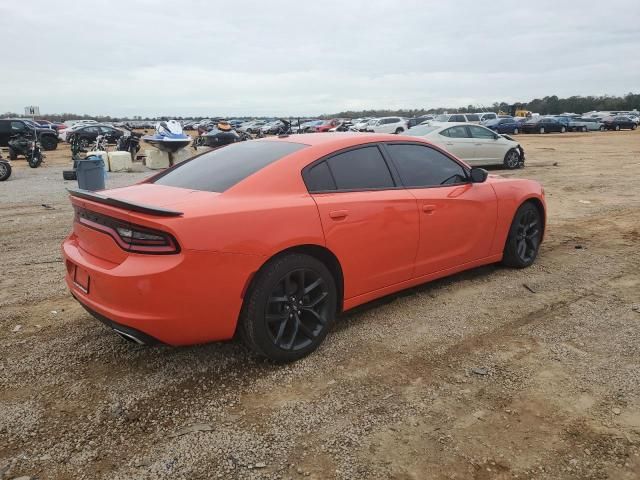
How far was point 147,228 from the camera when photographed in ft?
9.54

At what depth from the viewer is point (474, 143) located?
15.0 m

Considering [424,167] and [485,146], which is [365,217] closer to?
[424,167]

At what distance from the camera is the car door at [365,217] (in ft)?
11.9

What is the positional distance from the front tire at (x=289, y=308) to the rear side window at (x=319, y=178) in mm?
523

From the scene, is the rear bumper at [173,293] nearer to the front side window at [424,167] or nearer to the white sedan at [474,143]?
the front side window at [424,167]

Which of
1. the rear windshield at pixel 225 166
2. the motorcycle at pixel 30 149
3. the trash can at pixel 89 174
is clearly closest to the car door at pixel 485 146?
the trash can at pixel 89 174

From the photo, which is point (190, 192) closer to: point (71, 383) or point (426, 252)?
point (71, 383)

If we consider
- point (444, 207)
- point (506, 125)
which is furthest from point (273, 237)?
point (506, 125)

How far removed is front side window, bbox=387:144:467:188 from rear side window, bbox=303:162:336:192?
77 centimetres

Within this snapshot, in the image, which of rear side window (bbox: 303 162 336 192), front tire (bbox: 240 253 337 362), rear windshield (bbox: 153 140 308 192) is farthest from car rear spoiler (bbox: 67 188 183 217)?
rear side window (bbox: 303 162 336 192)

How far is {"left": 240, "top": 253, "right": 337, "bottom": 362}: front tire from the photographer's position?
10.5 ft

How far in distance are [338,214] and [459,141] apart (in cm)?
1203

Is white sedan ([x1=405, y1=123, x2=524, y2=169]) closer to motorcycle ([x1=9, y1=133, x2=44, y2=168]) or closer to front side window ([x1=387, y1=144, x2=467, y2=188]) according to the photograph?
front side window ([x1=387, y1=144, x2=467, y2=188])

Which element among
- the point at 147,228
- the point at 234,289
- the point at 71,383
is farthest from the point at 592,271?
the point at 71,383
